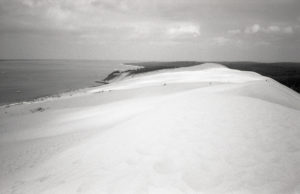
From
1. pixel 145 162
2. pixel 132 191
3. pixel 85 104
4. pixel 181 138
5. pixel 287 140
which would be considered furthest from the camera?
pixel 85 104

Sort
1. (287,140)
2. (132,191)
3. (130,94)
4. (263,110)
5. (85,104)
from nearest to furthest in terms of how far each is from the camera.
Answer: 1. (132,191)
2. (287,140)
3. (263,110)
4. (85,104)
5. (130,94)

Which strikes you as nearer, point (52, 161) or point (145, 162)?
point (145, 162)

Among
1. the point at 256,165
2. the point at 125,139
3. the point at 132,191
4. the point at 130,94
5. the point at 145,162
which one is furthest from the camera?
the point at 130,94

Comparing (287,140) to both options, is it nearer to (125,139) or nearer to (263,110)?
(263,110)

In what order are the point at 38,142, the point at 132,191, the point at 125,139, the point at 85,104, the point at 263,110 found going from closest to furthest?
1. the point at 132,191
2. the point at 125,139
3. the point at 263,110
4. the point at 38,142
5. the point at 85,104

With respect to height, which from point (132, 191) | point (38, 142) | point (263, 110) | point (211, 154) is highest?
point (263, 110)

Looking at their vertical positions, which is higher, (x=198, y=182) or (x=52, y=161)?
(x=198, y=182)

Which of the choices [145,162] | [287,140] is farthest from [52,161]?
[287,140]

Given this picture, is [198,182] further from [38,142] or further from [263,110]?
[38,142]

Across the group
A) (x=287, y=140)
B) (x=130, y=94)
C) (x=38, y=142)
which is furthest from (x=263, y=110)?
(x=130, y=94)
